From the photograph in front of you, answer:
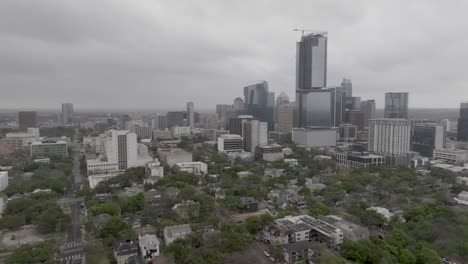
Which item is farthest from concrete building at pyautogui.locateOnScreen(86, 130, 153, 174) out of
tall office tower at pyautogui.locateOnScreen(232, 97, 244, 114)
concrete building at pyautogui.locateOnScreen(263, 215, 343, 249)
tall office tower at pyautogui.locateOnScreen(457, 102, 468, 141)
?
tall office tower at pyautogui.locateOnScreen(457, 102, 468, 141)

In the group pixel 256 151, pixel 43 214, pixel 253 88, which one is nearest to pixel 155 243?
pixel 43 214

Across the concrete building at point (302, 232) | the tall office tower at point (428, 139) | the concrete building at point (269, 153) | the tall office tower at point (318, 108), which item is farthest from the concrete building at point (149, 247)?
the tall office tower at point (318, 108)

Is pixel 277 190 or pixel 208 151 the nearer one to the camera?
pixel 277 190

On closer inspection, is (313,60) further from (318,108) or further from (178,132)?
(178,132)

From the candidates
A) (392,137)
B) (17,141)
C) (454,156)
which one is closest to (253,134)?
(392,137)

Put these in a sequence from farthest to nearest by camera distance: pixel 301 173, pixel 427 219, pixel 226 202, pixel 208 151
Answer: pixel 208 151 < pixel 301 173 < pixel 226 202 < pixel 427 219

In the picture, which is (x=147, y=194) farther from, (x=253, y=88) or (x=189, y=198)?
(x=253, y=88)
